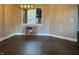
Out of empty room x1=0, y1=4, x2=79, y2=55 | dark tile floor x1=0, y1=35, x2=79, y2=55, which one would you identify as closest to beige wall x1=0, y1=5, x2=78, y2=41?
empty room x1=0, y1=4, x2=79, y2=55

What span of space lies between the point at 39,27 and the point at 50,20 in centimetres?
25

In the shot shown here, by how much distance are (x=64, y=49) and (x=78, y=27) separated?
19.2 inches

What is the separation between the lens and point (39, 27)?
3609mm

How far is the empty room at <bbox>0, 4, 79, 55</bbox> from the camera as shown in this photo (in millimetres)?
3514

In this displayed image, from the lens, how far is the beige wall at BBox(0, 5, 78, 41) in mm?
3506

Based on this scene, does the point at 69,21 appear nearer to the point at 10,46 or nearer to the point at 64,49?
the point at 64,49

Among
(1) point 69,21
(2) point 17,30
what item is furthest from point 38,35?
(1) point 69,21

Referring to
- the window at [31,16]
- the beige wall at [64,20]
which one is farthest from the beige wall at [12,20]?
the beige wall at [64,20]

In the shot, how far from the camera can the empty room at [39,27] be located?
138 inches

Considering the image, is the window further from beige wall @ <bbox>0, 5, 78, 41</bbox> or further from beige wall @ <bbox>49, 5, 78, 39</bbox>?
beige wall @ <bbox>49, 5, 78, 39</bbox>

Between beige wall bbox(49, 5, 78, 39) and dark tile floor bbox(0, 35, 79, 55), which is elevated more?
beige wall bbox(49, 5, 78, 39)

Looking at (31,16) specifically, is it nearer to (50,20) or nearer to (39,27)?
(39,27)

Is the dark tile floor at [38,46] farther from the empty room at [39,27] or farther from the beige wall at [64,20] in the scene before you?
the beige wall at [64,20]

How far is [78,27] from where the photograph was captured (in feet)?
11.6
